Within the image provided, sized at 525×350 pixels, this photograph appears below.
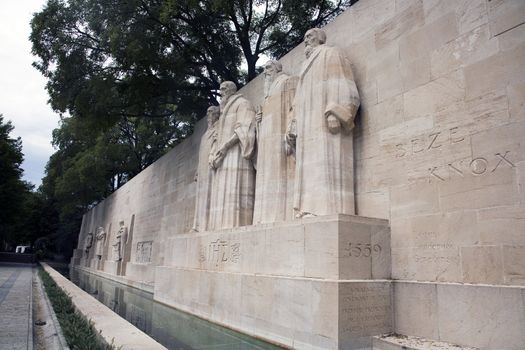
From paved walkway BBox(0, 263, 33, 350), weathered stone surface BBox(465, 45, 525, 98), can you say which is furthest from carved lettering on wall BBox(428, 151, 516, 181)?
paved walkway BBox(0, 263, 33, 350)

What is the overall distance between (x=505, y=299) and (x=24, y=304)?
773 cm

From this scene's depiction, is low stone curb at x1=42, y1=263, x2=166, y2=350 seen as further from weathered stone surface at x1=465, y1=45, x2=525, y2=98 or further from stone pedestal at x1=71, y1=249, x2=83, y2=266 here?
stone pedestal at x1=71, y1=249, x2=83, y2=266

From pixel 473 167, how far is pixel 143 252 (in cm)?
1478

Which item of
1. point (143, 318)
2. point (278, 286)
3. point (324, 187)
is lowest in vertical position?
point (143, 318)

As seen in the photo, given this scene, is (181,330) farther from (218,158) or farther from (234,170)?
(218,158)

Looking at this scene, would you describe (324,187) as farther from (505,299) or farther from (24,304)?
(24,304)

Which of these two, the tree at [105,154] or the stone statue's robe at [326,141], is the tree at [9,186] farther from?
the stone statue's robe at [326,141]

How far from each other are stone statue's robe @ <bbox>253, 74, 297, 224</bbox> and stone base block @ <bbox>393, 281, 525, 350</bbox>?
2.67 metres

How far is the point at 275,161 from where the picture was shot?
755 cm

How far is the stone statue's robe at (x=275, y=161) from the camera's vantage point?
726 cm

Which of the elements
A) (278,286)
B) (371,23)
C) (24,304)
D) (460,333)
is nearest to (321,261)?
(278,286)

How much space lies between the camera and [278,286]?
567 centimetres

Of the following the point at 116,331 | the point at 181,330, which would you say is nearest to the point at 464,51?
the point at 116,331

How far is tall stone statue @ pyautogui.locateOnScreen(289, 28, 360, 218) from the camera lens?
6.00m
